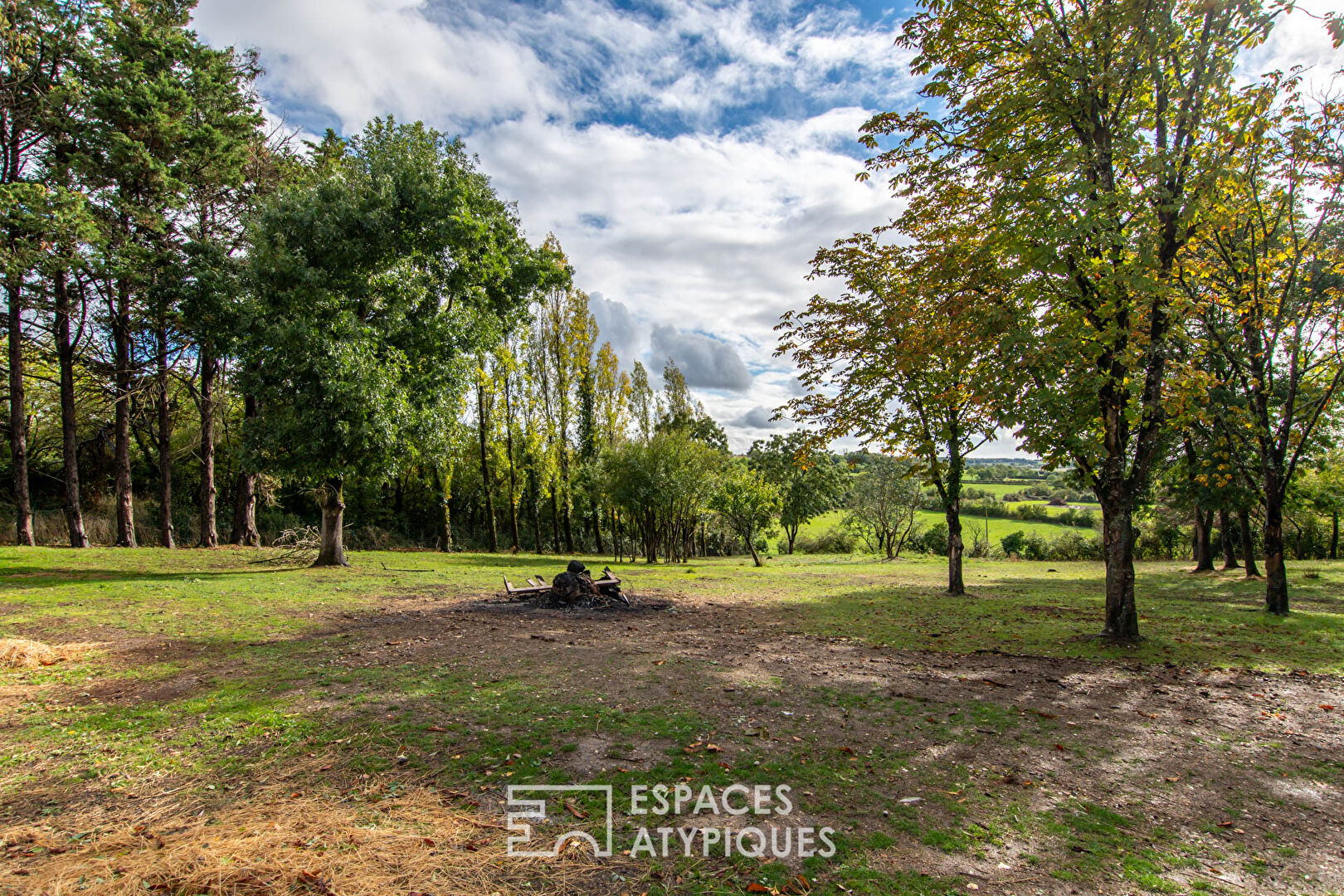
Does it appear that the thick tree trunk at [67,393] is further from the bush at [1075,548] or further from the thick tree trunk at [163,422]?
the bush at [1075,548]

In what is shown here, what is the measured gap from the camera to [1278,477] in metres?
11.7

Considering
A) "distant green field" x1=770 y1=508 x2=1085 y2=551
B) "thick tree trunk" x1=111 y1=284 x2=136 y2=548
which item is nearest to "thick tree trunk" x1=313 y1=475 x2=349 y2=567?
"thick tree trunk" x1=111 y1=284 x2=136 y2=548

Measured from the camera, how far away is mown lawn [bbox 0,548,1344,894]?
3.36 metres

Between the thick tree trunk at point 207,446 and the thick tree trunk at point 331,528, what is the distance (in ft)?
26.1

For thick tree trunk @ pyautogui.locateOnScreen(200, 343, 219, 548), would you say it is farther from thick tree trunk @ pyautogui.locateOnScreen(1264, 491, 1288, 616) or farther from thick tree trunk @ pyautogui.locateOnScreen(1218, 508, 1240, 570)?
thick tree trunk @ pyautogui.locateOnScreen(1218, 508, 1240, 570)

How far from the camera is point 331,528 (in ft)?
61.4

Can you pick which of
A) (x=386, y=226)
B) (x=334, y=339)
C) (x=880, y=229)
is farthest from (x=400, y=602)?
(x=880, y=229)

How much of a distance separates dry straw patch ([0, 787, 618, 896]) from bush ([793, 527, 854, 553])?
201ft

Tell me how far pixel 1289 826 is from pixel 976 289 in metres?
8.02

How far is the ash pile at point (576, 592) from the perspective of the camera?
12180 millimetres

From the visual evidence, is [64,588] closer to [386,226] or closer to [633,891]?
[386,226]

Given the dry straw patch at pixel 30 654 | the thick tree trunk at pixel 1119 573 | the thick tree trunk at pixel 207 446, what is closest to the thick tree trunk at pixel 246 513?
the thick tree trunk at pixel 207 446
